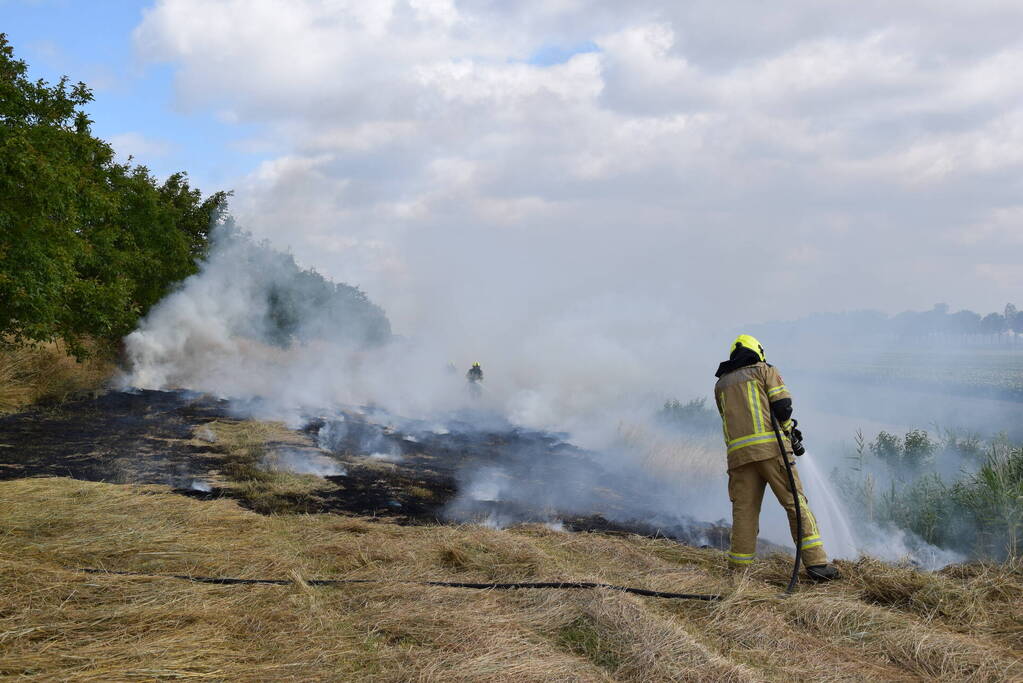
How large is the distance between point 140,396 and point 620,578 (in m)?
16.4

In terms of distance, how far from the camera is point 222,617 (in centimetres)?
341

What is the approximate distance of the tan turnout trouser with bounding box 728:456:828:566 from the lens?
5219mm

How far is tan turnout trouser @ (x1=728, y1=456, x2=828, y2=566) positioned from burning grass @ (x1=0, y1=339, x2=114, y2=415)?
548 inches

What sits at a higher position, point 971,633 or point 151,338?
point 151,338

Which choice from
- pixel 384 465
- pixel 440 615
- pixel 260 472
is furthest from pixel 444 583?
pixel 384 465

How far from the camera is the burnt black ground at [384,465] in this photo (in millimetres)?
8195

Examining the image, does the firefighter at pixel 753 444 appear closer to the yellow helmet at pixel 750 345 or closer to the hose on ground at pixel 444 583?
the yellow helmet at pixel 750 345

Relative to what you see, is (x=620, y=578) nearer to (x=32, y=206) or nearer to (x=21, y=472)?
(x=21, y=472)

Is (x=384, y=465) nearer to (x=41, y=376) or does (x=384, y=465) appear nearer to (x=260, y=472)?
(x=260, y=472)

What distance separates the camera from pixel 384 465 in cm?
1085

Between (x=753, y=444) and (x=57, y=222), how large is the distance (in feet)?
42.5

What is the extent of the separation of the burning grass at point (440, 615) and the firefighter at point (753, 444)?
0.35 meters

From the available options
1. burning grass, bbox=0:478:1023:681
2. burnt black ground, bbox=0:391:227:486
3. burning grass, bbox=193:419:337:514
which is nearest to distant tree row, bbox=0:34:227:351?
burnt black ground, bbox=0:391:227:486

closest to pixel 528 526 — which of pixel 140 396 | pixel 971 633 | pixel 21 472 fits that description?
pixel 971 633
